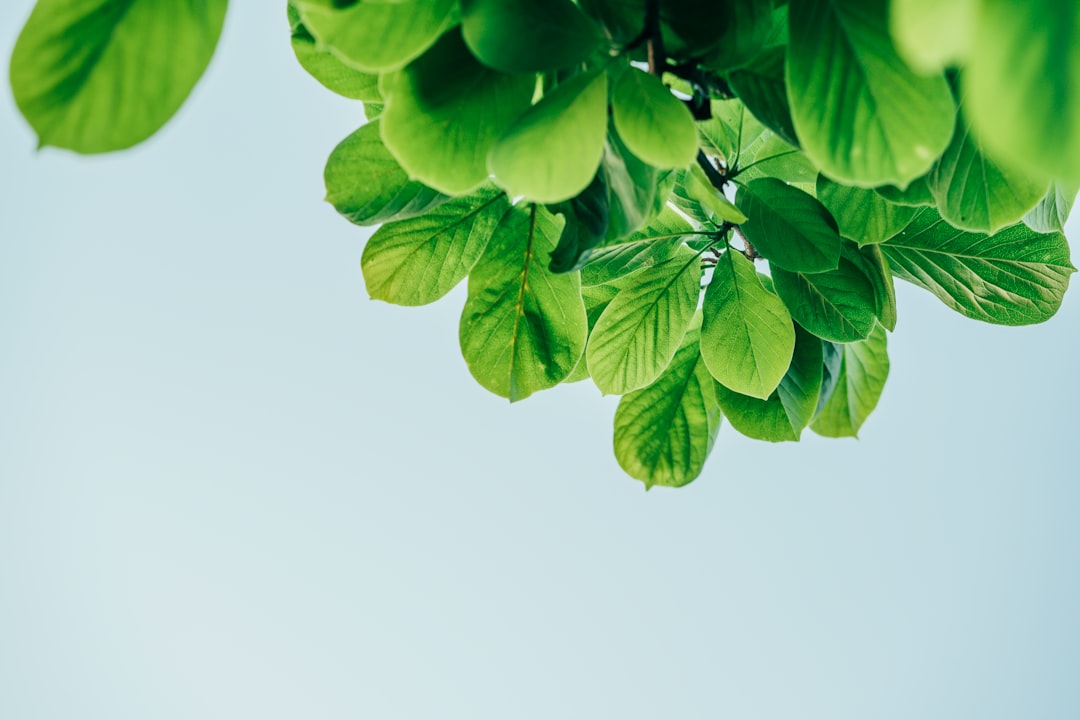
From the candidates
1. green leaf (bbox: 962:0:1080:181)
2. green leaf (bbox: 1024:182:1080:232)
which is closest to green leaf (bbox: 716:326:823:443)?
green leaf (bbox: 1024:182:1080:232)

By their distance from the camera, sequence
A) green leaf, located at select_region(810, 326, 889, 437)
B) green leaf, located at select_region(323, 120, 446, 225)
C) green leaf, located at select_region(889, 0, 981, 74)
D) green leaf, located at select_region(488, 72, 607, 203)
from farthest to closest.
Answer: green leaf, located at select_region(810, 326, 889, 437), green leaf, located at select_region(323, 120, 446, 225), green leaf, located at select_region(488, 72, 607, 203), green leaf, located at select_region(889, 0, 981, 74)

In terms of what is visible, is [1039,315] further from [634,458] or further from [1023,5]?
[1023,5]

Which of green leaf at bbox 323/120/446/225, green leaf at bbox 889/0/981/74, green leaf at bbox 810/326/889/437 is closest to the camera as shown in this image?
green leaf at bbox 889/0/981/74

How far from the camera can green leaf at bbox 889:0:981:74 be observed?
4.9 inches

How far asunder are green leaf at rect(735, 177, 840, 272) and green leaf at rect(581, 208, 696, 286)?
3.3 inches

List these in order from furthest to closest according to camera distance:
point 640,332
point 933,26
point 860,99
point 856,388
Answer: point 856,388 < point 640,332 < point 860,99 < point 933,26

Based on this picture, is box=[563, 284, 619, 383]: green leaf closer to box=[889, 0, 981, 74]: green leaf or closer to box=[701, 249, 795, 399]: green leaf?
box=[701, 249, 795, 399]: green leaf

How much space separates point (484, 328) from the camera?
1.43 feet

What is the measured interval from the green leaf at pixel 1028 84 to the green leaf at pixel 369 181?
0.27 m

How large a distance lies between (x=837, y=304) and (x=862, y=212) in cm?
6

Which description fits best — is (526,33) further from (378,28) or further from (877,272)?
(877,272)

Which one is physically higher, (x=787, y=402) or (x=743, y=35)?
(x=743, y=35)

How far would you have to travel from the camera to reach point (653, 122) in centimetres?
25

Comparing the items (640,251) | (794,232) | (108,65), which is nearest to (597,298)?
(640,251)
